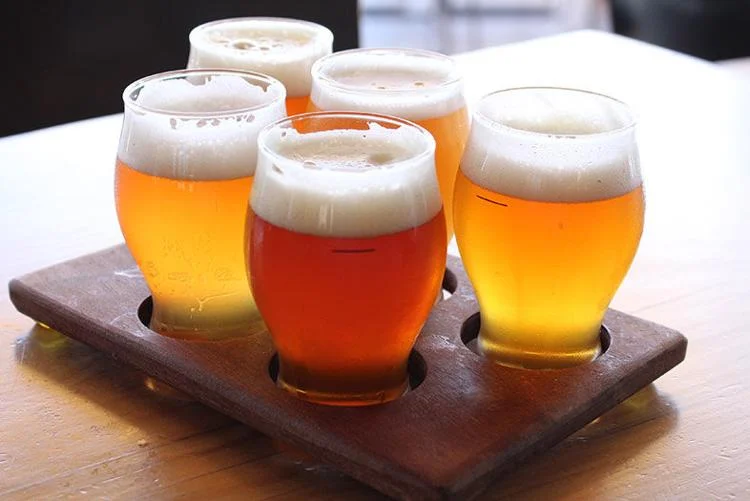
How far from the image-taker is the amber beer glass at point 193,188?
87 centimetres

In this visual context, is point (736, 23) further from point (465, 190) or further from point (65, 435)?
point (65, 435)

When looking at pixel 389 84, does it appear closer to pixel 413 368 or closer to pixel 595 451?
pixel 413 368

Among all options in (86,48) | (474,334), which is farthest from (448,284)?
(86,48)

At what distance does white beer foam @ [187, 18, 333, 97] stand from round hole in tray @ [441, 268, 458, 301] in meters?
0.22

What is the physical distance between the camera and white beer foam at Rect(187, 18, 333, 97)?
106 centimetres

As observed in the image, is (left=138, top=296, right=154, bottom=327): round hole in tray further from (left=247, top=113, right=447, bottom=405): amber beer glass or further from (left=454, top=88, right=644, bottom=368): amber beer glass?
(left=454, top=88, right=644, bottom=368): amber beer glass

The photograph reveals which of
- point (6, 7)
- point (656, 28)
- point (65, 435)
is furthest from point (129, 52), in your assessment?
point (65, 435)

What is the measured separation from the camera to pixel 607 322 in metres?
0.95

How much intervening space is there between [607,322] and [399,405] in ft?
0.74

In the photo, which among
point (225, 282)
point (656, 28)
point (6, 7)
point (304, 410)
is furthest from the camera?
point (656, 28)

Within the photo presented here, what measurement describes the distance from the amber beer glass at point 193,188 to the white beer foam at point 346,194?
3.0 inches

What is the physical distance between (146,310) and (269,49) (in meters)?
0.29

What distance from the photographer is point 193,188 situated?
2.87ft

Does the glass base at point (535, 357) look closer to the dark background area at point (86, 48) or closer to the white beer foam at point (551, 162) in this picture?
the white beer foam at point (551, 162)
